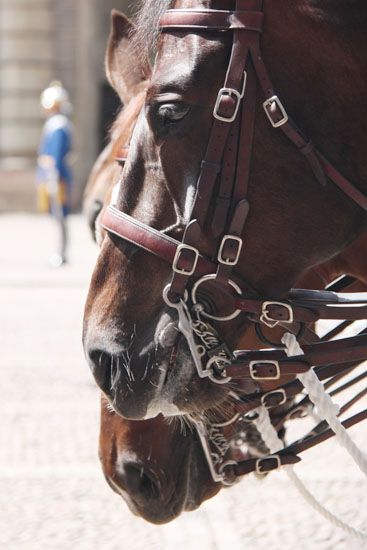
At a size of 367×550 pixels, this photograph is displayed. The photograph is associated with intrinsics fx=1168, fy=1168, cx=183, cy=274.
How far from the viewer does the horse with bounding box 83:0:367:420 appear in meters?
2.56

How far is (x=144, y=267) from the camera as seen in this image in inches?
105

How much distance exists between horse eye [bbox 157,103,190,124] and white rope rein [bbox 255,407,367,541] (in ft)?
2.92

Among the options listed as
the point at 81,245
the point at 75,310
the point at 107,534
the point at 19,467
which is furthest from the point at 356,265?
the point at 81,245

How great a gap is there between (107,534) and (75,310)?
21.7 ft

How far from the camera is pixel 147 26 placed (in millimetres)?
2799

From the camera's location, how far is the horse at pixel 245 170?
256 centimetres

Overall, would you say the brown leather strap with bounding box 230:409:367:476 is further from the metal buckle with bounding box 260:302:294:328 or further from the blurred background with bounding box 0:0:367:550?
the blurred background with bounding box 0:0:367:550

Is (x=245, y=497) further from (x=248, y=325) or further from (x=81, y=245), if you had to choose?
(x=81, y=245)

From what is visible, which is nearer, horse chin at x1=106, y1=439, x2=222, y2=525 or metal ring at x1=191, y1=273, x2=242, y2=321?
metal ring at x1=191, y1=273, x2=242, y2=321

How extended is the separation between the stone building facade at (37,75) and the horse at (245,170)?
21.8m

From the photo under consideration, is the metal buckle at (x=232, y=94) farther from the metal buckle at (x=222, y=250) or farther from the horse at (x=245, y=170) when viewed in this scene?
the metal buckle at (x=222, y=250)

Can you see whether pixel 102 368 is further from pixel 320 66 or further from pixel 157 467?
pixel 320 66

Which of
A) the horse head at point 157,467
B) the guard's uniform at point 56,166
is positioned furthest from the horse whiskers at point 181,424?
the guard's uniform at point 56,166

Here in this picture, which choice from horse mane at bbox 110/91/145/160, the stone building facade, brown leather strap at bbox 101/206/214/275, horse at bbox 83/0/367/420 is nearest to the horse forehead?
horse at bbox 83/0/367/420
